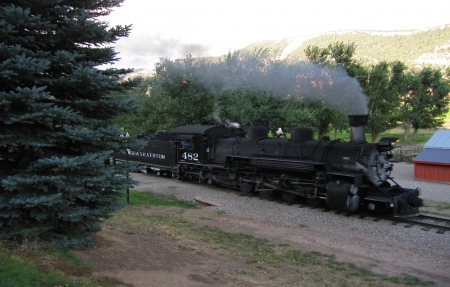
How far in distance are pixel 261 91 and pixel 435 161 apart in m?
11.0

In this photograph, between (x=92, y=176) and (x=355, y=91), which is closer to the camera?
(x=92, y=176)

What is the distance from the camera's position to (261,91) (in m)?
23.4

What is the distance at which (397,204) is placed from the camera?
1114 centimetres

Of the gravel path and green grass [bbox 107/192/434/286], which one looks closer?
green grass [bbox 107/192/434/286]

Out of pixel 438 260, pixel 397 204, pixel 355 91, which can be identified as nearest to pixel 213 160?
pixel 355 91

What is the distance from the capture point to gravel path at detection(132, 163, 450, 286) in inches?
309

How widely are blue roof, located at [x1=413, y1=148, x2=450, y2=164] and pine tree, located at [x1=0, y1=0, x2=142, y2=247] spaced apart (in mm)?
18654

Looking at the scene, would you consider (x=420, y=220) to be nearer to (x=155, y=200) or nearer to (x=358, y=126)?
(x=358, y=126)

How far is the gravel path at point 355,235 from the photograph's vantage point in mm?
7853

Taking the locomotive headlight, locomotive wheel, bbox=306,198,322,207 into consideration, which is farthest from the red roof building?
the locomotive headlight

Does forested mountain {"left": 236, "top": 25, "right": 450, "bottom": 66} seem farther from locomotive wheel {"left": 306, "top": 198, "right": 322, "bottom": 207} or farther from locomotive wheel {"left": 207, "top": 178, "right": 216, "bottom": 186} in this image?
locomotive wheel {"left": 306, "top": 198, "right": 322, "bottom": 207}

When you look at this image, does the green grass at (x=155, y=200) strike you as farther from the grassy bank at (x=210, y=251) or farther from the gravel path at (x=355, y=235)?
the grassy bank at (x=210, y=251)

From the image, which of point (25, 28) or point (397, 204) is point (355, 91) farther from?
point (25, 28)

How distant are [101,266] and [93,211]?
36.1 inches
